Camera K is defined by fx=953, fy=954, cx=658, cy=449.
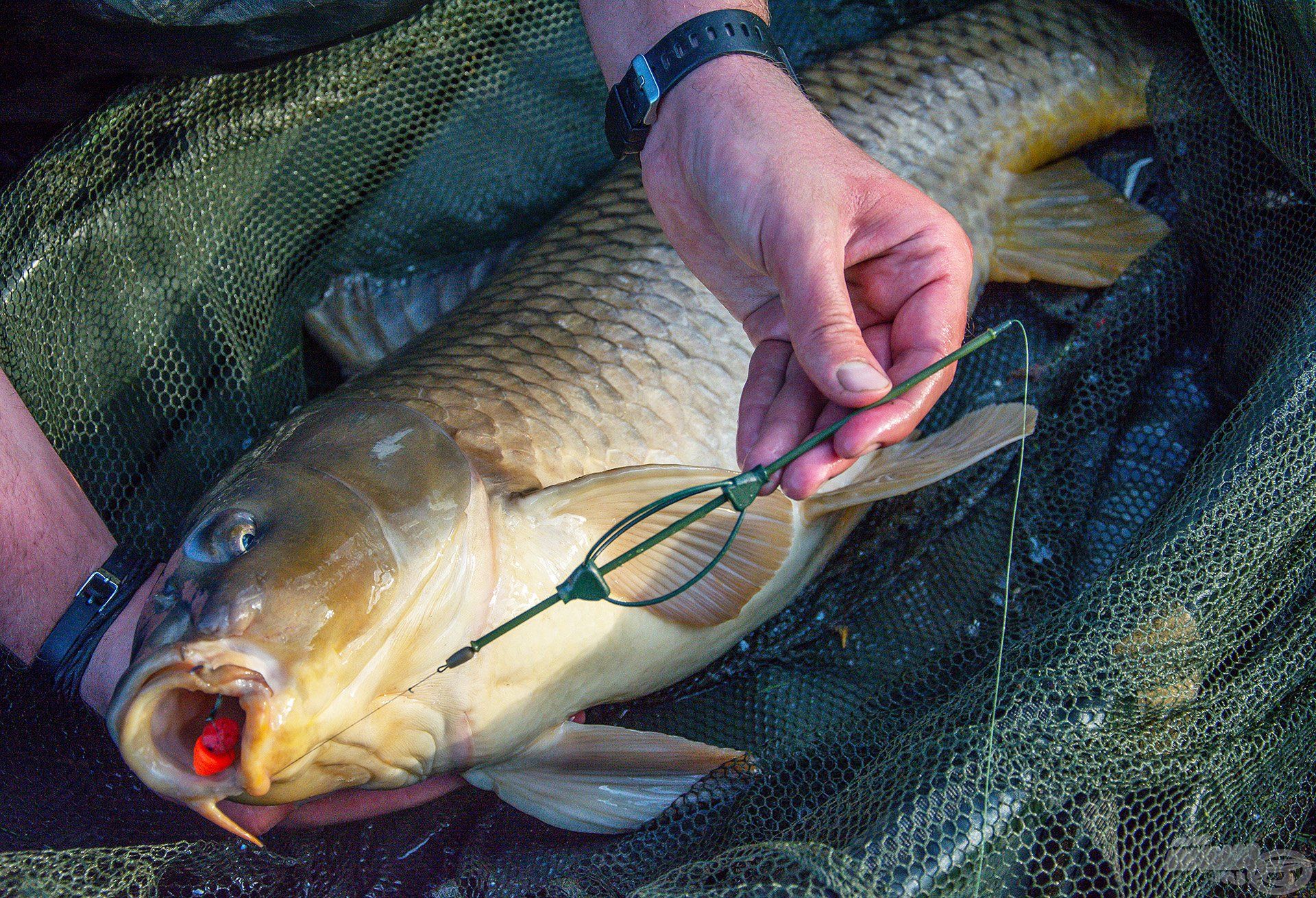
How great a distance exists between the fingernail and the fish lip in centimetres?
69

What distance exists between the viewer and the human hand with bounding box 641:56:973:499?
3.40 feet

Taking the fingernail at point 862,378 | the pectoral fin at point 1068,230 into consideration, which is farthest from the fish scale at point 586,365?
the pectoral fin at point 1068,230

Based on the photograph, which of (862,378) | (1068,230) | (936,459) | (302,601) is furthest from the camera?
(1068,230)

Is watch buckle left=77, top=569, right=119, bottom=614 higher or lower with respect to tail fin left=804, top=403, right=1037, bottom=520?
higher

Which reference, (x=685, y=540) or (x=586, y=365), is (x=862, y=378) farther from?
(x=586, y=365)

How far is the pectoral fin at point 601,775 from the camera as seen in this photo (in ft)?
4.58

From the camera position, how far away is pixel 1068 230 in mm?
1913

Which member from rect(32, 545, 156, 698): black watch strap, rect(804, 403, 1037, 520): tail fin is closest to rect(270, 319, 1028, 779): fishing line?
rect(804, 403, 1037, 520): tail fin

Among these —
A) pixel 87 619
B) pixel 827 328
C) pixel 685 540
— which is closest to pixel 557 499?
pixel 685 540

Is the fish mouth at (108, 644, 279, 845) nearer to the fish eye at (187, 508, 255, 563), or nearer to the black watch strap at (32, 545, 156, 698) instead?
the fish eye at (187, 508, 255, 563)

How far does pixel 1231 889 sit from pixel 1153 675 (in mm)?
298

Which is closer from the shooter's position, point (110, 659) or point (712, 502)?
point (712, 502)

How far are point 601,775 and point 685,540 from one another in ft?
1.22

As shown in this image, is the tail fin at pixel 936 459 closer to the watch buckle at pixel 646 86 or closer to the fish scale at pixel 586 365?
the fish scale at pixel 586 365
